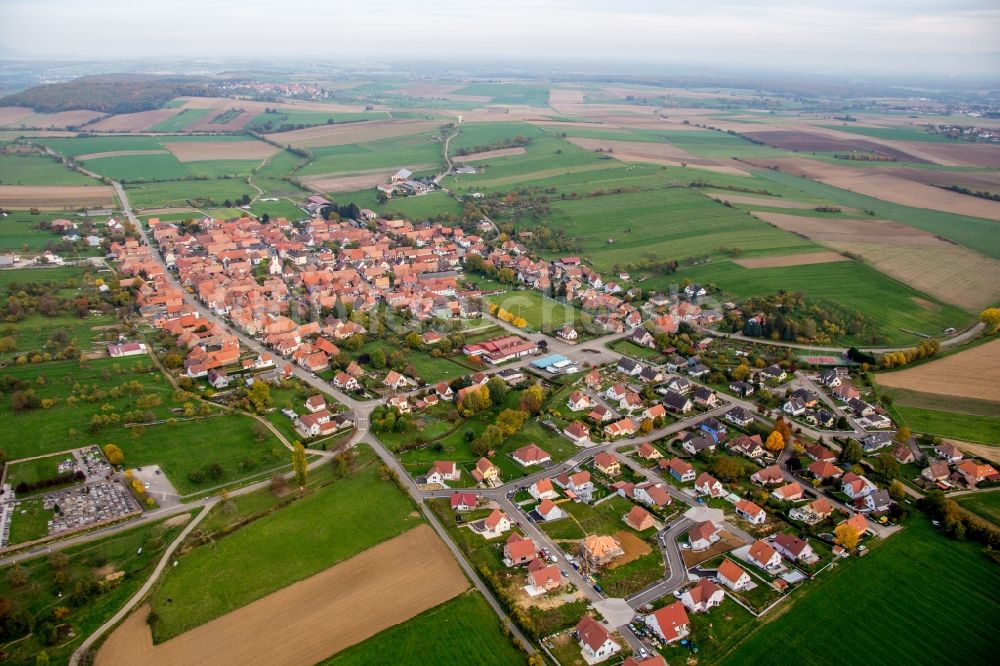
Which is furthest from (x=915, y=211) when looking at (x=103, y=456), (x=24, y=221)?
(x=24, y=221)

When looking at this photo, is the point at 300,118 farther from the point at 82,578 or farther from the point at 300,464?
the point at 82,578

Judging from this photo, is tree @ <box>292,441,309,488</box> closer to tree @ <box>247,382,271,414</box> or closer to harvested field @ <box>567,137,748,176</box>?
tree @ <box>247,382,271,414</box>

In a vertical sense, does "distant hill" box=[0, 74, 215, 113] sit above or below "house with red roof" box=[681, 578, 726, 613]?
above

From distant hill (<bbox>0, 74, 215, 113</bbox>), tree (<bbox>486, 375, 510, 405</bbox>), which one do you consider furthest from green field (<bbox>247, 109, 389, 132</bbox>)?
tree (<bbox>486, 375, 510, 405</bbox>)

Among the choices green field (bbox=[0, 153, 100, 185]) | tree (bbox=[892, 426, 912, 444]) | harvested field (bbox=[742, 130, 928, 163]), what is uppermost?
harvested field (bbox=[742, 130, 928, 163])

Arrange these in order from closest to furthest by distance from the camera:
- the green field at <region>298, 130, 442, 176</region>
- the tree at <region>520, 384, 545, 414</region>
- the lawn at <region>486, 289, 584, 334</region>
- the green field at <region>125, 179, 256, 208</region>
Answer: the tree at <region>520, 384, 545, 414</region>, the lawn at <region>486, 289, 584, 334</region>, the green field at <region>125, 179, 256, 208</region>, the green field at <region>298, 130, 442, 176</region>

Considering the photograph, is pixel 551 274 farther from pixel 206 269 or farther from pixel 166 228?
pixel 166 228

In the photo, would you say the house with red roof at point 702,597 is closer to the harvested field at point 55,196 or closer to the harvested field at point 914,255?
the harvested field at point 914,255
